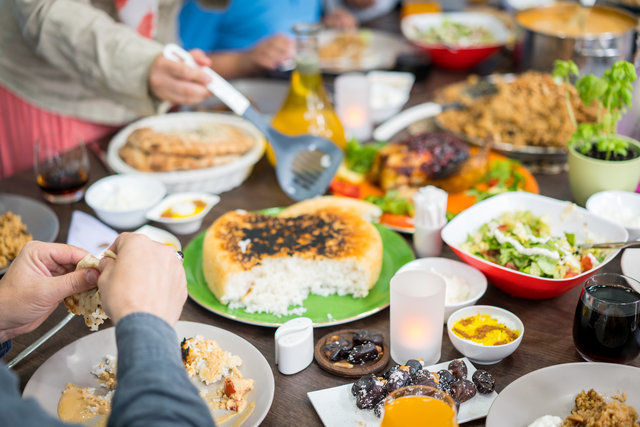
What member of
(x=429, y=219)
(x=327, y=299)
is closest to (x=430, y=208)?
(x=429, y=219)

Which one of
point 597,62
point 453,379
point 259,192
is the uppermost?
point 597,62

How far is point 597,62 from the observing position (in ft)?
9.93

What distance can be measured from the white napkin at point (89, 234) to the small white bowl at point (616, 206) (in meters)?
1.78

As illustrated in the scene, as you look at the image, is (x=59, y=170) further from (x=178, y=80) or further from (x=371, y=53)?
(x=371, y=53)

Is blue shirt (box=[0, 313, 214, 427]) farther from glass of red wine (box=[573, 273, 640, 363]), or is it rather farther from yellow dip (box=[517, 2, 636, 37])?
yellow dip (box=[517, 2, 636, 37])

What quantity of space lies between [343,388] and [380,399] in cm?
11

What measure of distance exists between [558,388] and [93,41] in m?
2.32

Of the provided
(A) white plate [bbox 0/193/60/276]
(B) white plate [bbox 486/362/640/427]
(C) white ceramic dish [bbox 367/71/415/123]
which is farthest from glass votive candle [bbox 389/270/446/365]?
(C) white ceramic dish [bbox 367/71/415/123]

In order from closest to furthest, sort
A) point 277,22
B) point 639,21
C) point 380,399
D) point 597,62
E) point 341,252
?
point 380,399 < point 341,252 < point 597,62 < point 639,21 < point 277,22

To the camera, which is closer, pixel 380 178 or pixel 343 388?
pixel 343 388

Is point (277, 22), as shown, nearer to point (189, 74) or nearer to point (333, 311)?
point (189, 74)

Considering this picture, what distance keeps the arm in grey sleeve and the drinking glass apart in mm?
1477

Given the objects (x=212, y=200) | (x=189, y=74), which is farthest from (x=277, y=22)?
(x=212, y=200)

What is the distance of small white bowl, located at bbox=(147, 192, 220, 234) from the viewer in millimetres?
2273
